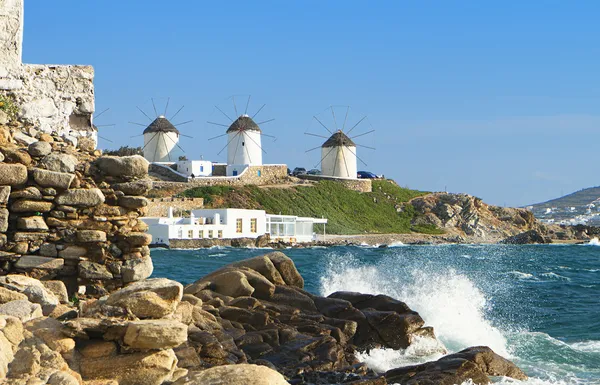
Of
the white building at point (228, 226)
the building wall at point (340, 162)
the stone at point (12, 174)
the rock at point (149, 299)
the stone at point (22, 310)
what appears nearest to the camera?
the stone at point (22, 310)

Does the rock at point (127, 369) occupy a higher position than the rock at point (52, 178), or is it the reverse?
the rock at point (52, 178)

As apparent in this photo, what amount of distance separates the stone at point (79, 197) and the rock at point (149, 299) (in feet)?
6.71

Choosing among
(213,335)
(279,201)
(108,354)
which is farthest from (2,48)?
(279,201)

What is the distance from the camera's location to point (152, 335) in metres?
7.24

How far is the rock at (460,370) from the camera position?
33.9ft

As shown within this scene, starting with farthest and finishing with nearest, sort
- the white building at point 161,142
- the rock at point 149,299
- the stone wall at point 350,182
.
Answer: the white building at point 161,142 < the stone wall at point 350,182 < the rock at point 149,299

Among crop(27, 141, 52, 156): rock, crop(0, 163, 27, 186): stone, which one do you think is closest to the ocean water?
crop(27, 141, 52, 156): rock

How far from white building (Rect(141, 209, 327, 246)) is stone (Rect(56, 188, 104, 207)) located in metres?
45.9

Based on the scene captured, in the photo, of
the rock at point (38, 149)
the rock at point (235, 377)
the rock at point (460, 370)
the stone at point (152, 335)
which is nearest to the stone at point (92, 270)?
the rock at point (38, 149)

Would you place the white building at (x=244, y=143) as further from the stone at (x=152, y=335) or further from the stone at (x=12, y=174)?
the stone at (x=152, y=335)

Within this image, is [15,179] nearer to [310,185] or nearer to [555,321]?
[555,321]

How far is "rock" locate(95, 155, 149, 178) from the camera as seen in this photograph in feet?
33.4

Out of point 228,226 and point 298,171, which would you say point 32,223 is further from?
point 298,171

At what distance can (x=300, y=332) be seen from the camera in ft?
39.5
